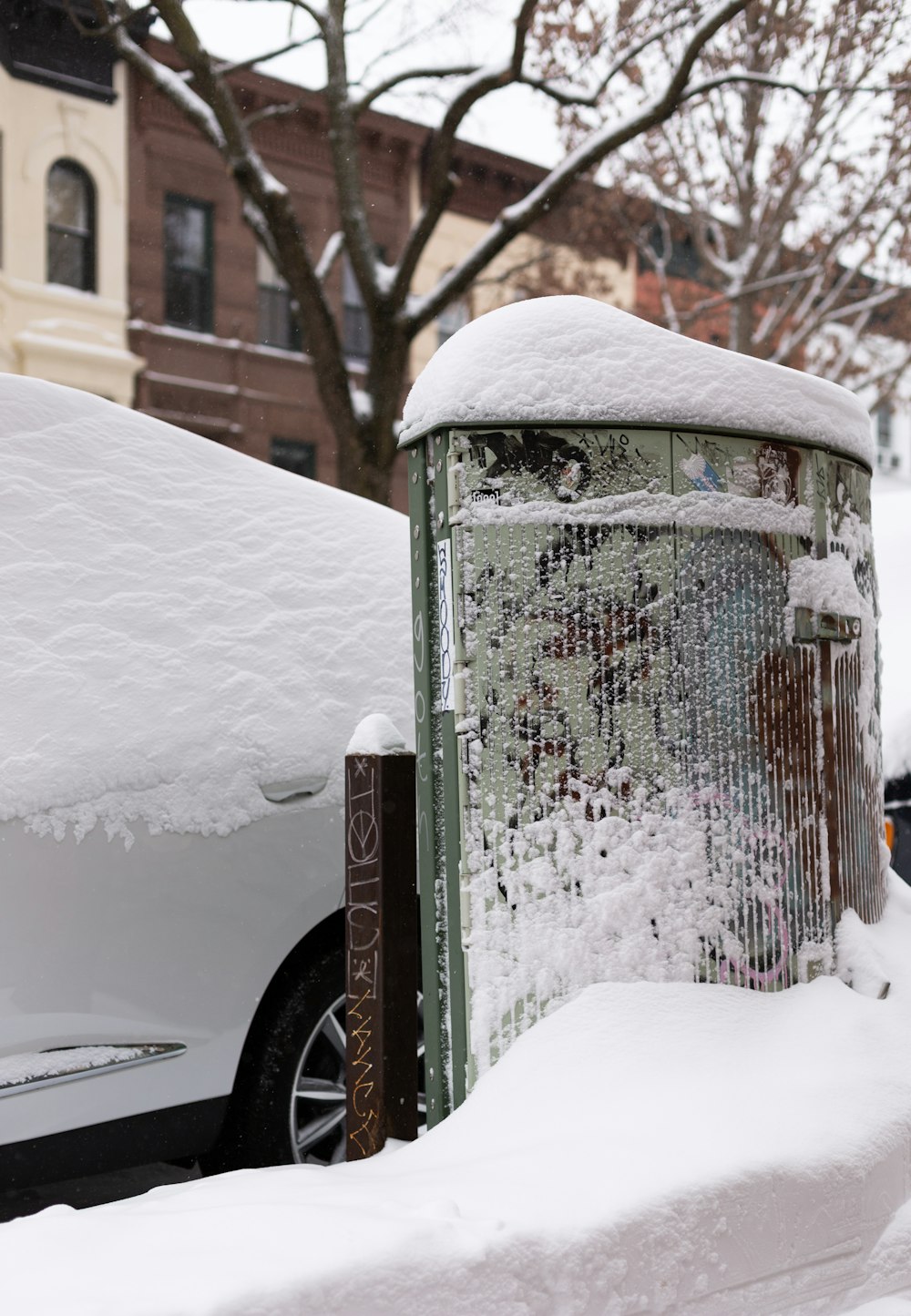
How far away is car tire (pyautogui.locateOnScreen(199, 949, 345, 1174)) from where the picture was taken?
332 cm

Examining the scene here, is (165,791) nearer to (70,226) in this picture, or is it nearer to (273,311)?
(70,226)

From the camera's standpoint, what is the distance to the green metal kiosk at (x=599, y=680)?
2801 millimetres

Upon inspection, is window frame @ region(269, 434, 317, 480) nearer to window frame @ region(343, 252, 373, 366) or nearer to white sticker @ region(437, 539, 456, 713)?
window frame @ region(343, 252, 373, 366)

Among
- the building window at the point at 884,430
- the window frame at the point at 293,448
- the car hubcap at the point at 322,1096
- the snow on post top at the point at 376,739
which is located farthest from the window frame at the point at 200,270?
the building window at the point at 884,430

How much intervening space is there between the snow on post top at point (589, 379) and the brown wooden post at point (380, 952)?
776 millimetres

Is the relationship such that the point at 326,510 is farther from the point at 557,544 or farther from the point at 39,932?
the point at 39,932

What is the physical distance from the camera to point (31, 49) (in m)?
17.8

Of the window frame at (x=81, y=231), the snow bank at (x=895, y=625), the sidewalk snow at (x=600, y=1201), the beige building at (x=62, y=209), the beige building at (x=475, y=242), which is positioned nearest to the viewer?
the sidewalk snow at (x=600, y=1201)

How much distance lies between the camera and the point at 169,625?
11.1ft

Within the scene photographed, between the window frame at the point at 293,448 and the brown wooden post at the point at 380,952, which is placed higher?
the window frame at the point at 293,448

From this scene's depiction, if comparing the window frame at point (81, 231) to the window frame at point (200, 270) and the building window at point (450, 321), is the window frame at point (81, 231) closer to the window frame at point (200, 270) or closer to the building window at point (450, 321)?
the window frame at point (200, 270)

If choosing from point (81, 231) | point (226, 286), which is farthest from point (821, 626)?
point (226, 286)

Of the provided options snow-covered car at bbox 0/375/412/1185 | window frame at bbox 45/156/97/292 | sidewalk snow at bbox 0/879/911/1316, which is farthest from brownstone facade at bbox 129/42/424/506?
sidewalk snow at bbox 0/879/911/1316

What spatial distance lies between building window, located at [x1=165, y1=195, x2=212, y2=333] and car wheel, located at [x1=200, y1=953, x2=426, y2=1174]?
677 inches
